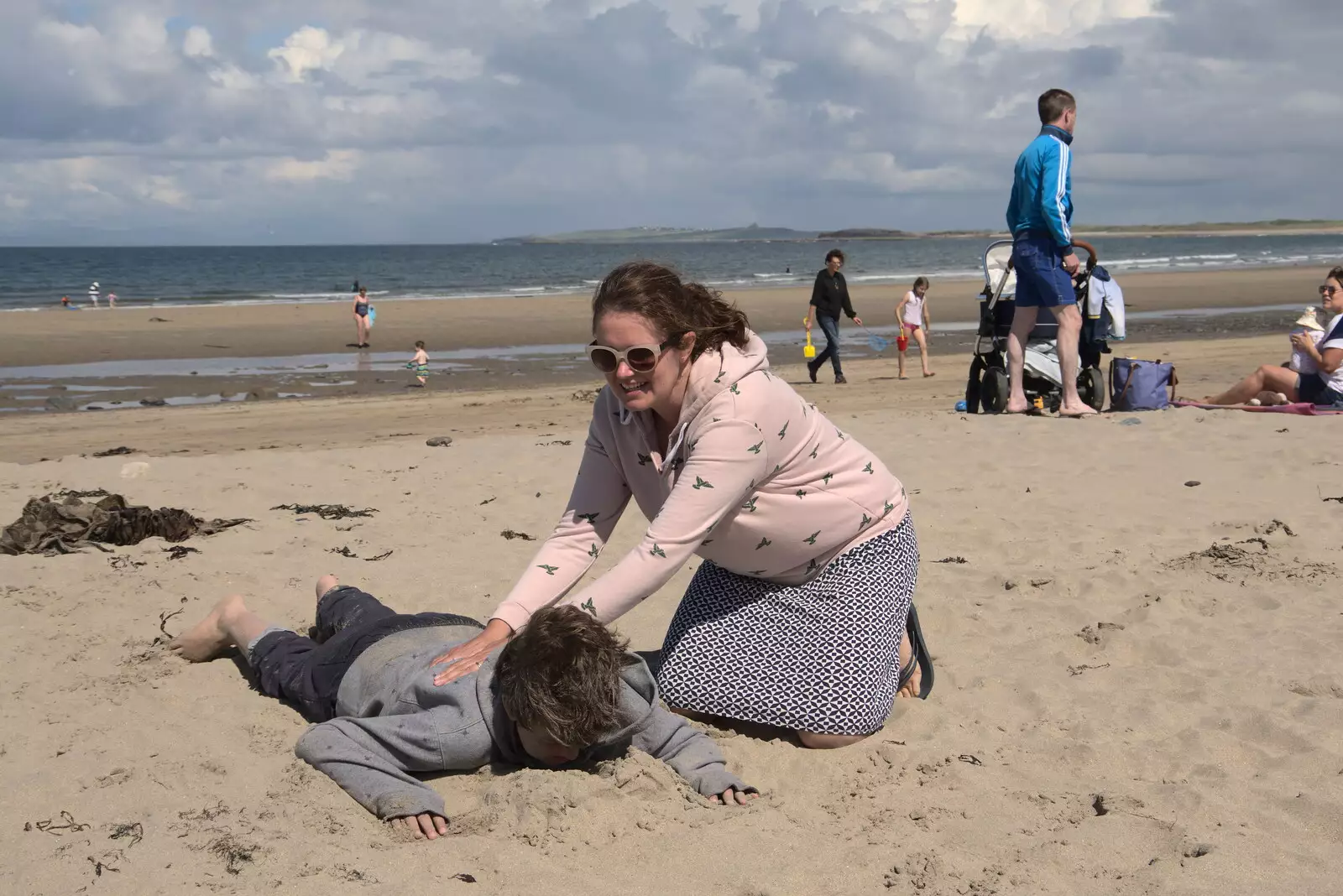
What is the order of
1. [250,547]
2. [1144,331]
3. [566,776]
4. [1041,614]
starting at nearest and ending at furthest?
1. [566,776]
2. [1041,614]
3. [250,547]
4. [1144,331]

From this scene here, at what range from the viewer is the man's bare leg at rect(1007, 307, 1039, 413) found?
354 inches

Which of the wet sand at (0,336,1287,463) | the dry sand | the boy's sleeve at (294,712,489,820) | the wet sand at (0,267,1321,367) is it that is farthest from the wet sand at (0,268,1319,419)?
the boy's sleeve at (294,712,489,820)

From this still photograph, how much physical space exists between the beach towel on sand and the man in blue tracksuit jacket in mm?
5931

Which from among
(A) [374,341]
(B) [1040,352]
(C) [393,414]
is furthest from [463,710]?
(A) [374,341]

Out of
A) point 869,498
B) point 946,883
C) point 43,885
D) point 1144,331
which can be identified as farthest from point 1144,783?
point 1144,331

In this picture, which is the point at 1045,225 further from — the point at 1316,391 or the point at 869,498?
the point at 869,498

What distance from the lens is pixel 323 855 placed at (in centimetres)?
277

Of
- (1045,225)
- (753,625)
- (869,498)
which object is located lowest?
(753,625)

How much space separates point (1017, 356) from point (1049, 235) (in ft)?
3.27

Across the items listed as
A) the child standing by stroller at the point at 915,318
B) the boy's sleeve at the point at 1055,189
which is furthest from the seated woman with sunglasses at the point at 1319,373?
the child standing by stroller at the point at 915,318

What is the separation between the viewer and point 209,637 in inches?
161

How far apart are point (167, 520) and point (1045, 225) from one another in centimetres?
617

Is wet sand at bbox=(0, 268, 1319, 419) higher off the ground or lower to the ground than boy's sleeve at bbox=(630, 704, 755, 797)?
higher

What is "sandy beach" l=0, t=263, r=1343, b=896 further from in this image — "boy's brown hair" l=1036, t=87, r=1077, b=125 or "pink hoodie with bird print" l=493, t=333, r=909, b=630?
"boy's brown hair" l=1036, t=87, r=1077, b=125
